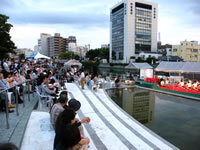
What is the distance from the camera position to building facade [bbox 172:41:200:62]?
6394 cm

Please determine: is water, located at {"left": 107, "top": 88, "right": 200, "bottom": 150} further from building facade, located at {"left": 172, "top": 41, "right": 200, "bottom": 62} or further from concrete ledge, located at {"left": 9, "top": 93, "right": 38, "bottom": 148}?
building facade, located at {"left": 172, "top": 41, "right": 200, "bottom": 62}

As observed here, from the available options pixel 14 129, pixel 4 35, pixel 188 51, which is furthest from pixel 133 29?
pixel 14 129

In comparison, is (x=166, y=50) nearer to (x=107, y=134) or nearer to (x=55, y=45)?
(x=55, y=45)

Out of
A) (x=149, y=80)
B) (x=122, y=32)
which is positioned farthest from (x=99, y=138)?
(x=122, y=32)

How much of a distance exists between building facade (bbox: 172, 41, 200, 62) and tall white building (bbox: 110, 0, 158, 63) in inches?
751

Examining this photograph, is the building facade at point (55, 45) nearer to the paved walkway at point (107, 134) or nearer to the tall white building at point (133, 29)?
the tall white building at point (133, 29)

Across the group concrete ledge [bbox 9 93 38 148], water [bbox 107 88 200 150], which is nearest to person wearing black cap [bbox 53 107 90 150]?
concrete ledge [bbox 9 93 38 148]

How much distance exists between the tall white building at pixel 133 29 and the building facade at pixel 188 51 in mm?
19069

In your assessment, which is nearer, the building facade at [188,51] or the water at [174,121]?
the water at [174,121]

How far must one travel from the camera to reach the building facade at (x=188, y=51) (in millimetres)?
63938

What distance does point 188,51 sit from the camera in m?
64.5

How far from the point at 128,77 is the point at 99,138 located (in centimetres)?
1503

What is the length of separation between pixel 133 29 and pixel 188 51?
94.9 feet

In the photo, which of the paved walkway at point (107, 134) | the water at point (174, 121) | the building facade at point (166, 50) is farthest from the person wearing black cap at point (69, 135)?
the building facade at point (166, 50)
